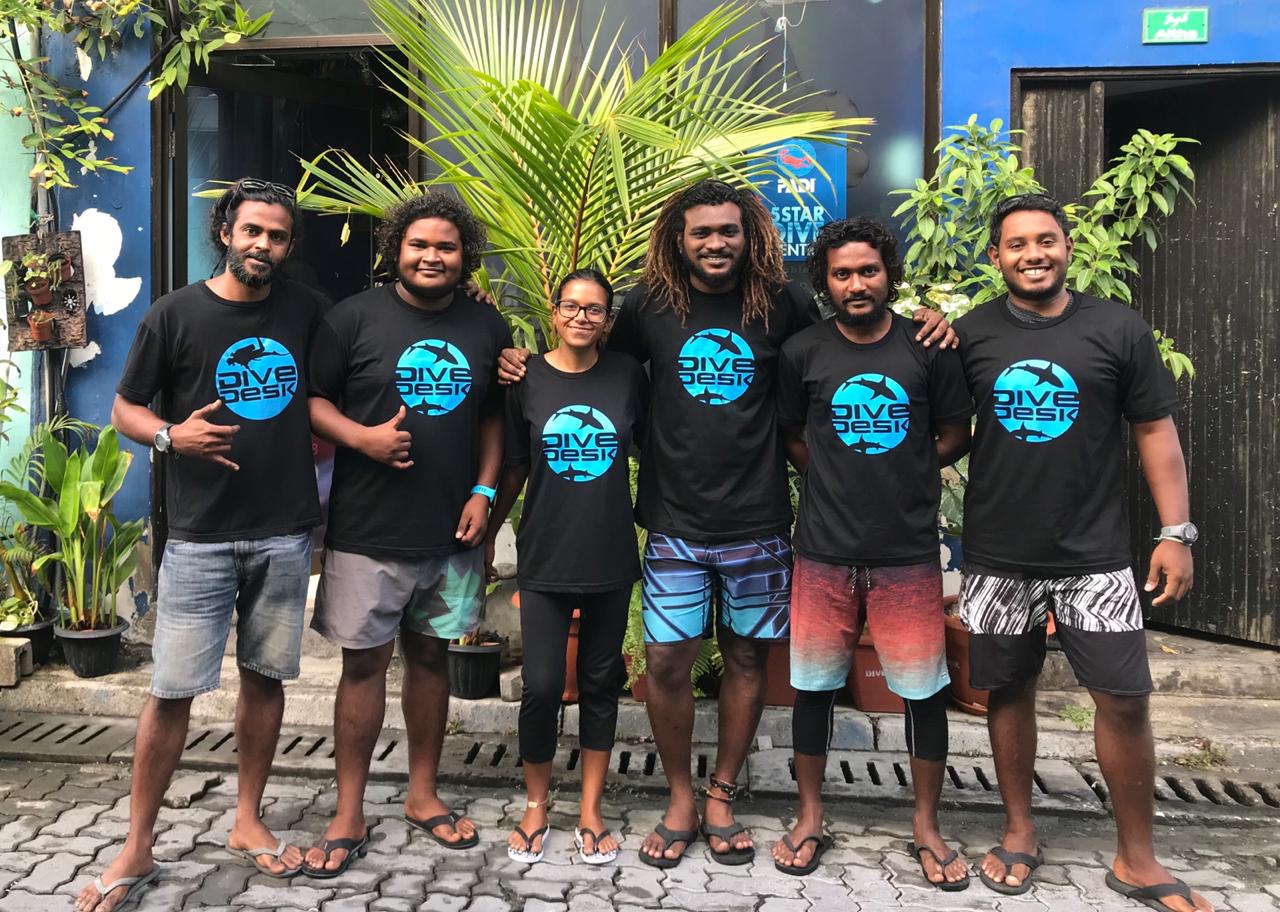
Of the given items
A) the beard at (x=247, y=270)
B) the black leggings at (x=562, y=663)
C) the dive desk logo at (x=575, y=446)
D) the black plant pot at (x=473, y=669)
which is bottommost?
the black plant pot at (x=473, y=669)

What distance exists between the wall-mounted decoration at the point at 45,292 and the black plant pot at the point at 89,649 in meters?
1.41

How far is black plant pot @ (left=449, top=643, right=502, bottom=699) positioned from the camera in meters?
4.61

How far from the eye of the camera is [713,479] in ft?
10.8

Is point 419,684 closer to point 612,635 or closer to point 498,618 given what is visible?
point 612,635

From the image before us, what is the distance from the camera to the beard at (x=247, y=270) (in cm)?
313

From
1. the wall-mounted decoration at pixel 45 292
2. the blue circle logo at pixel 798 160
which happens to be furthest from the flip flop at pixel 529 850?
the wall-mounted decoration at pixel 45 292

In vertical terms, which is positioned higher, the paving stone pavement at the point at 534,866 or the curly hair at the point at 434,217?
the curly hair at the point at 434,217

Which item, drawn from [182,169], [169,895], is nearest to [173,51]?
[182,169]

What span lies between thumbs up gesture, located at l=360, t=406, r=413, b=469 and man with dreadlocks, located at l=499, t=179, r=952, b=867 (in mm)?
413

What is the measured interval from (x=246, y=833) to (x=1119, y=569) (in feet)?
9.04

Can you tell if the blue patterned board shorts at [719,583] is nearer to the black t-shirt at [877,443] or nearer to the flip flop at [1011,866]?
the black t-shirt at [877,443]

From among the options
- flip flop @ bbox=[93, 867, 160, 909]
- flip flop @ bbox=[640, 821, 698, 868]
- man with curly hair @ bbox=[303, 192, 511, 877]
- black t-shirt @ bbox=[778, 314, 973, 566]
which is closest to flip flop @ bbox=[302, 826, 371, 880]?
man with curly hair @ bbox=[303, 192, 511, 877]

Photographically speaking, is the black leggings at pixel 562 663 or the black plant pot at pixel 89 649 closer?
the black leggings at pixel 562 663

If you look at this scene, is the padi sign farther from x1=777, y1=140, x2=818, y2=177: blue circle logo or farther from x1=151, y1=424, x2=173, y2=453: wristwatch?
x1=151, y1=424, x2=173, y2=453: wristwatch
